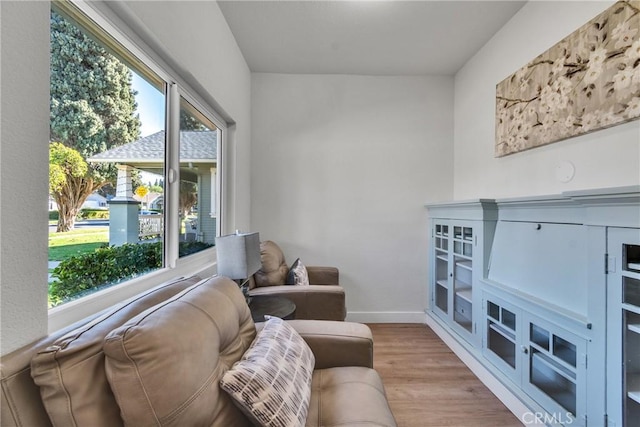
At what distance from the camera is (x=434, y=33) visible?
8.05 feet

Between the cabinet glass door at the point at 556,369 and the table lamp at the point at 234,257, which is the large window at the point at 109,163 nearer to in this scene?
the table lamp at the point at 234,257

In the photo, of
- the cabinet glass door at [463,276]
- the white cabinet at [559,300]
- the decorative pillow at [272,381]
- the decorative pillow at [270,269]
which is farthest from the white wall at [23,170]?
the cabinet glass door at [463,276]

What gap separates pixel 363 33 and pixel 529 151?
1.64m

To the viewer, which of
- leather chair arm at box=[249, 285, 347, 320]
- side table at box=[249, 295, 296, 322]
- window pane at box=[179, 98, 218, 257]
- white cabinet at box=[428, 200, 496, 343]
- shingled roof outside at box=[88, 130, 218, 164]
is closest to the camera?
shingled roof outside at box=[88, 130, 218, 164]

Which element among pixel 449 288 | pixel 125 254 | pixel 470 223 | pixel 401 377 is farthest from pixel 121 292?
pixel 449 288

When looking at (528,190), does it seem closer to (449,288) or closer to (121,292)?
(449,288)

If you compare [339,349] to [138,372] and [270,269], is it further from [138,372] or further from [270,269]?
[270,269]

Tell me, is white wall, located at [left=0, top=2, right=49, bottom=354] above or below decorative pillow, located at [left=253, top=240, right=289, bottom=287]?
above

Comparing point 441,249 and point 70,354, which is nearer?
point 70,354

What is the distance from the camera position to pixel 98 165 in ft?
3.72

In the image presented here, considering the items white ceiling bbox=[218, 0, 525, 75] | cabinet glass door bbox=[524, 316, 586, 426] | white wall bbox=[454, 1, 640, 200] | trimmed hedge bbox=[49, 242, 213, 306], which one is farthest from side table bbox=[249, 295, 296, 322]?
white ceiling bbox=[218, 0, 525, 75]

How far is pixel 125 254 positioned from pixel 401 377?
198 centimetres

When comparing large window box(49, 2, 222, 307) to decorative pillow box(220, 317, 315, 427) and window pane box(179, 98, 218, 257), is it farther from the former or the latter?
decorative pillow box(220, 317, 315, 427)

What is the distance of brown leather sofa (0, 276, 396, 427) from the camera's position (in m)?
0.67
